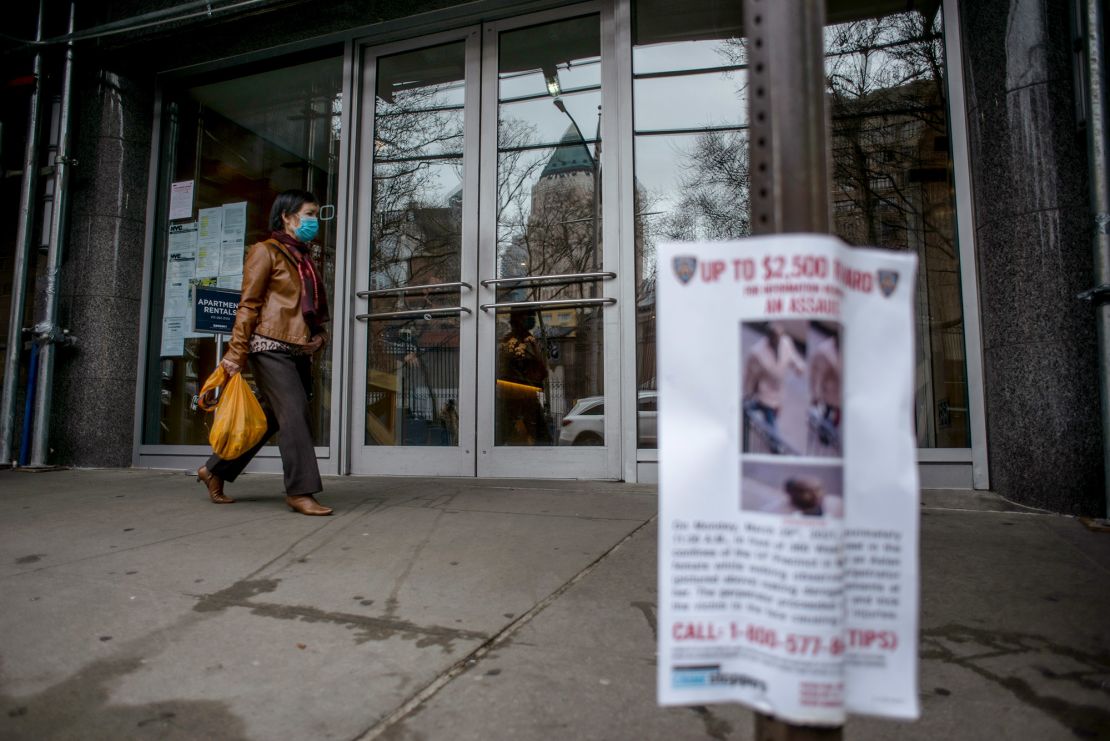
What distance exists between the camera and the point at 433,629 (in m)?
2.14

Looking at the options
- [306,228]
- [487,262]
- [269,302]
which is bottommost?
[269,302]

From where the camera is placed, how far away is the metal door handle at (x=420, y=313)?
5332mm

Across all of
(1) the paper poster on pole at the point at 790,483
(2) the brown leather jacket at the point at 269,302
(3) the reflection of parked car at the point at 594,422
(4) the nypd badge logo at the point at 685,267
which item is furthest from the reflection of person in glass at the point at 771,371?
(3) the reflection of parked car at the point at 594,422

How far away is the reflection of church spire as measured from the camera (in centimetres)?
518

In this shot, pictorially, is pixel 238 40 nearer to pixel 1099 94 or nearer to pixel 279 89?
pixel 279 89

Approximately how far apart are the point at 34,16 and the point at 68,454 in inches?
159

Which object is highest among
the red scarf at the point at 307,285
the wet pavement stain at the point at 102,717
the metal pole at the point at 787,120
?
the red scarf at the point at 307,285

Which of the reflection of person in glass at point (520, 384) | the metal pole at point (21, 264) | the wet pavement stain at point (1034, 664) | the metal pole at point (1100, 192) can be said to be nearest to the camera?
the wet pavement stain at point (1034, 664)

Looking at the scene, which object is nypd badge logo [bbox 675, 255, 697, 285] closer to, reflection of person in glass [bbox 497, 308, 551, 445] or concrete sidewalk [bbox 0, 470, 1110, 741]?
concrete sidewalk [bbox 0, 470, 1110, 741]

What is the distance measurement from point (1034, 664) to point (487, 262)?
4.22 metres

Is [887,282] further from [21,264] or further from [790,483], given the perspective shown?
[21,264]

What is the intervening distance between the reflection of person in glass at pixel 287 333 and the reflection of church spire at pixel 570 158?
77.2 inches

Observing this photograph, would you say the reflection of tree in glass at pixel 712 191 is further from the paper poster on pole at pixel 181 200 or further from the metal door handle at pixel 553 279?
the paper poster on pole at pixel 181 200

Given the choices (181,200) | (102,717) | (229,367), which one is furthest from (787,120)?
(181,200)
